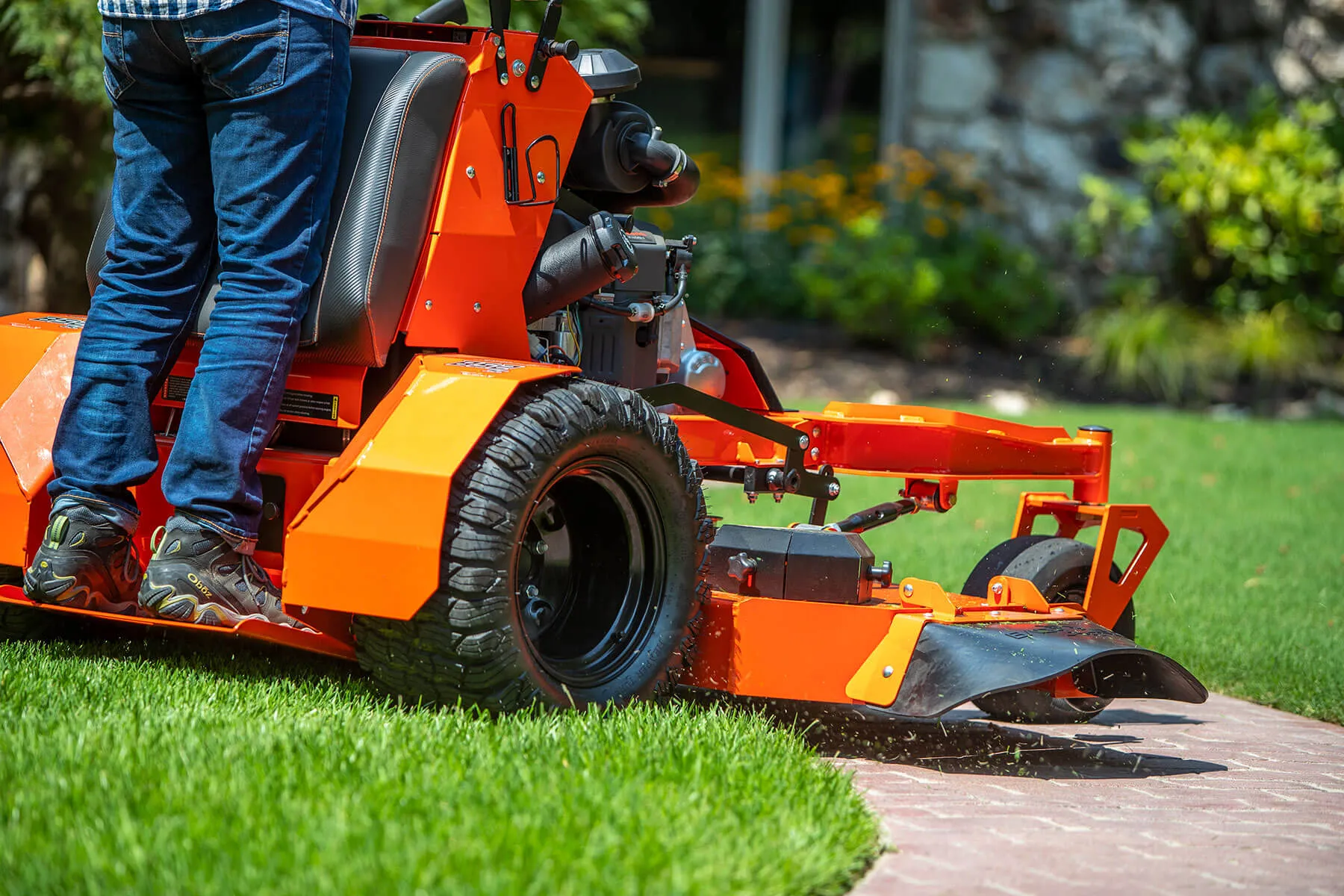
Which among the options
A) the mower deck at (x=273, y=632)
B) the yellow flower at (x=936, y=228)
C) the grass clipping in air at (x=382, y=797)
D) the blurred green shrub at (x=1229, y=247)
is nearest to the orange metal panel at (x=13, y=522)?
the mower deck at (x=273, y=632)

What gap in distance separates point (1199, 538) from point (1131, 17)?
7.18 metres

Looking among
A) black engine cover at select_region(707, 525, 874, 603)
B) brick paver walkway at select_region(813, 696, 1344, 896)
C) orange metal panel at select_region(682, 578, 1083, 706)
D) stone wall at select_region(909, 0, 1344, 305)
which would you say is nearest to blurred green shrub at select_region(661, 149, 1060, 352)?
stone wall at select_region(909, 0, 1344, 305)

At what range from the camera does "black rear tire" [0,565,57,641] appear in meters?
3.92

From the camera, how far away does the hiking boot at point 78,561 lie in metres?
3.29

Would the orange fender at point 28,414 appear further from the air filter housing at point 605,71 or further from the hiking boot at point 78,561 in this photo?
the air filter housing at point 605,71

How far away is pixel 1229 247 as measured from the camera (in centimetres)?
1234

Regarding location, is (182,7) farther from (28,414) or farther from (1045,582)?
(1045,582)

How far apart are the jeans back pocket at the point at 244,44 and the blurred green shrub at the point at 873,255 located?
9.03 metres

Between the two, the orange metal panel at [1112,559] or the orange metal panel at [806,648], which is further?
the orange metal panel at [1112,559]

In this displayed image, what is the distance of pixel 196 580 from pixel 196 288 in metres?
0.69

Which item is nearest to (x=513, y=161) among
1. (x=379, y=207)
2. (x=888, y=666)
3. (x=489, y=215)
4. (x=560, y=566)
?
(x=489, y=215)

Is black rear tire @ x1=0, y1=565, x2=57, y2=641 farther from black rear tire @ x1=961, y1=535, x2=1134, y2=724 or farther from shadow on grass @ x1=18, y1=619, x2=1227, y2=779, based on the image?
black rear tire @ x1=961, y1=535, x2=1134, y2=724

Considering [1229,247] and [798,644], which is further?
[1229,247]

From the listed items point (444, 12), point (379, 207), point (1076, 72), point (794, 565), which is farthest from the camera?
point (1076, 72)
